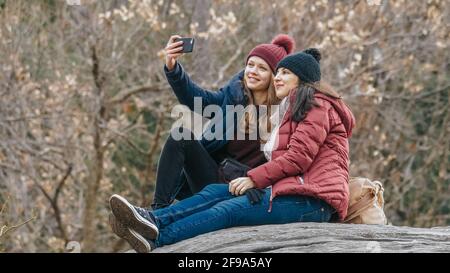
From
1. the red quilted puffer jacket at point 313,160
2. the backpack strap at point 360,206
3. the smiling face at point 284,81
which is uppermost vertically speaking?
the smiling face at point 284,81

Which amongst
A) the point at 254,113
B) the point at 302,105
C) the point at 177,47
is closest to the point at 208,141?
the point at 254,113

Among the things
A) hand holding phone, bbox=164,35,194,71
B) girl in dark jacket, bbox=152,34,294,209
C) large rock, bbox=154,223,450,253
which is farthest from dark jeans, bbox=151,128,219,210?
hand holding phone, bbox=164,35,194,71

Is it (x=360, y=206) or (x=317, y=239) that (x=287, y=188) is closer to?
(x=317, y=239)

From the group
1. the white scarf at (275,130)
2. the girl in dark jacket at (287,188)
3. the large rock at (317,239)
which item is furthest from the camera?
the white scarf at (275,130)

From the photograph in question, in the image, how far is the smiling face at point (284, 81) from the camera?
5.91m

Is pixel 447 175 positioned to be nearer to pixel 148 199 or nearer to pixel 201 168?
pixel 148 199

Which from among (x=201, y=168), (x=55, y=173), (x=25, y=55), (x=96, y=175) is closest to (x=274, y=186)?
(x=201, y=168)

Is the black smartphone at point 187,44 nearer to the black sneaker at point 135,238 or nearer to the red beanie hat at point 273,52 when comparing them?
the red beanie hat at point 273,52

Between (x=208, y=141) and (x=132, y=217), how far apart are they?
940mm

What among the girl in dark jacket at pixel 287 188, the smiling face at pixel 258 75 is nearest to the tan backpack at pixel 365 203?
the girl in dark jacket at pixel 287 188

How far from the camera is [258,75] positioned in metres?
6.22

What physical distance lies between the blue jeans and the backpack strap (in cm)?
26
